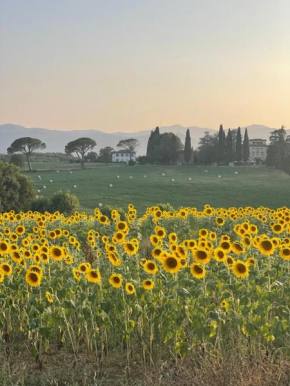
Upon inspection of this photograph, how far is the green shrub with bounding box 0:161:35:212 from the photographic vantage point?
126 feet

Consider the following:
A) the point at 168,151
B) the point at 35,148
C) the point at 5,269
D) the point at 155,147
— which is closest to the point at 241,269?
the point at 5,269

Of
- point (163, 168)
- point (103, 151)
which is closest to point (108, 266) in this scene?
point (163, 168)

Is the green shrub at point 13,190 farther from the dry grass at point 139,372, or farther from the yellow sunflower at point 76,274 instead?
the dry grass at point 139,372

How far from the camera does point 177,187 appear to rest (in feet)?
193

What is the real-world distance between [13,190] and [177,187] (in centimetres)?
2423

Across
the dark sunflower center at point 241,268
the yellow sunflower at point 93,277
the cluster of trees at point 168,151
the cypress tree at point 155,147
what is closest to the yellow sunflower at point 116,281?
the yellow sunflower at point 93,277

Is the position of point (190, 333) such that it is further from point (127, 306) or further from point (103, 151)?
point (103, 151)

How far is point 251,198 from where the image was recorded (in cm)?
5325

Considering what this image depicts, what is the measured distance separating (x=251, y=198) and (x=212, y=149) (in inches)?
1520

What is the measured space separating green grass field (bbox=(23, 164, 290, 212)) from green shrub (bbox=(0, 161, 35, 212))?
706cm

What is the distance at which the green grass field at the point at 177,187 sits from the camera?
168ft

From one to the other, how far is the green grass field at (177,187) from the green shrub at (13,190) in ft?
23.2

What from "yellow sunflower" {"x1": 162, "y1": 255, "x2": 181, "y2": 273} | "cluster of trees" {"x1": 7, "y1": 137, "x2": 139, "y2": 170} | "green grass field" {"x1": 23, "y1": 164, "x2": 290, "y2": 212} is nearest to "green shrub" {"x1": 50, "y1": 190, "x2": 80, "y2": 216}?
"green grass field" {"x1": 23, "y1": 164, "x2": 290, "y2": 212}

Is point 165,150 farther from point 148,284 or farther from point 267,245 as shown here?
point 148,284
